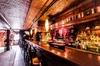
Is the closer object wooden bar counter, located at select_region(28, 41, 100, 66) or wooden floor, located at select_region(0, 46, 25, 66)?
wooden bar counter, located at select_region(28, 41, 100, 66)

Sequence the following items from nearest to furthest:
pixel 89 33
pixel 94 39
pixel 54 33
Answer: pixel 94 39 < pixel 89 33 < pixel 54 33

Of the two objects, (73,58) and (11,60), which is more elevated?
(73,58)

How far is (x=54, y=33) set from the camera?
6.95m

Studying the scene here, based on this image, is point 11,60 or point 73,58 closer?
point 73,58

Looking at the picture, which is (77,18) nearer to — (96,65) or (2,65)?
(96,65)

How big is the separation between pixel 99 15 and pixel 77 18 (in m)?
1.06

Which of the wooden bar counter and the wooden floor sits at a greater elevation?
the wooden bar counter

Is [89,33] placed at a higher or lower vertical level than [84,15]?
lower

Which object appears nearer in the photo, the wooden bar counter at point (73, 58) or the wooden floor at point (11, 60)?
the wooden bar counter at point (73, 58)

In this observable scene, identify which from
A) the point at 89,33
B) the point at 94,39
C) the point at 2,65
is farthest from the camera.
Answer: the point at 2,65

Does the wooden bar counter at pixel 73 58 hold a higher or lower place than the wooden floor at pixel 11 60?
higher

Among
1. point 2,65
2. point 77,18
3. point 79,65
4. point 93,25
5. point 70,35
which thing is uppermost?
point 77,18

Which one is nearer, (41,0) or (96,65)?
(96,65)

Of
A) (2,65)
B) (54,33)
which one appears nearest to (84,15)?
(54,33)
